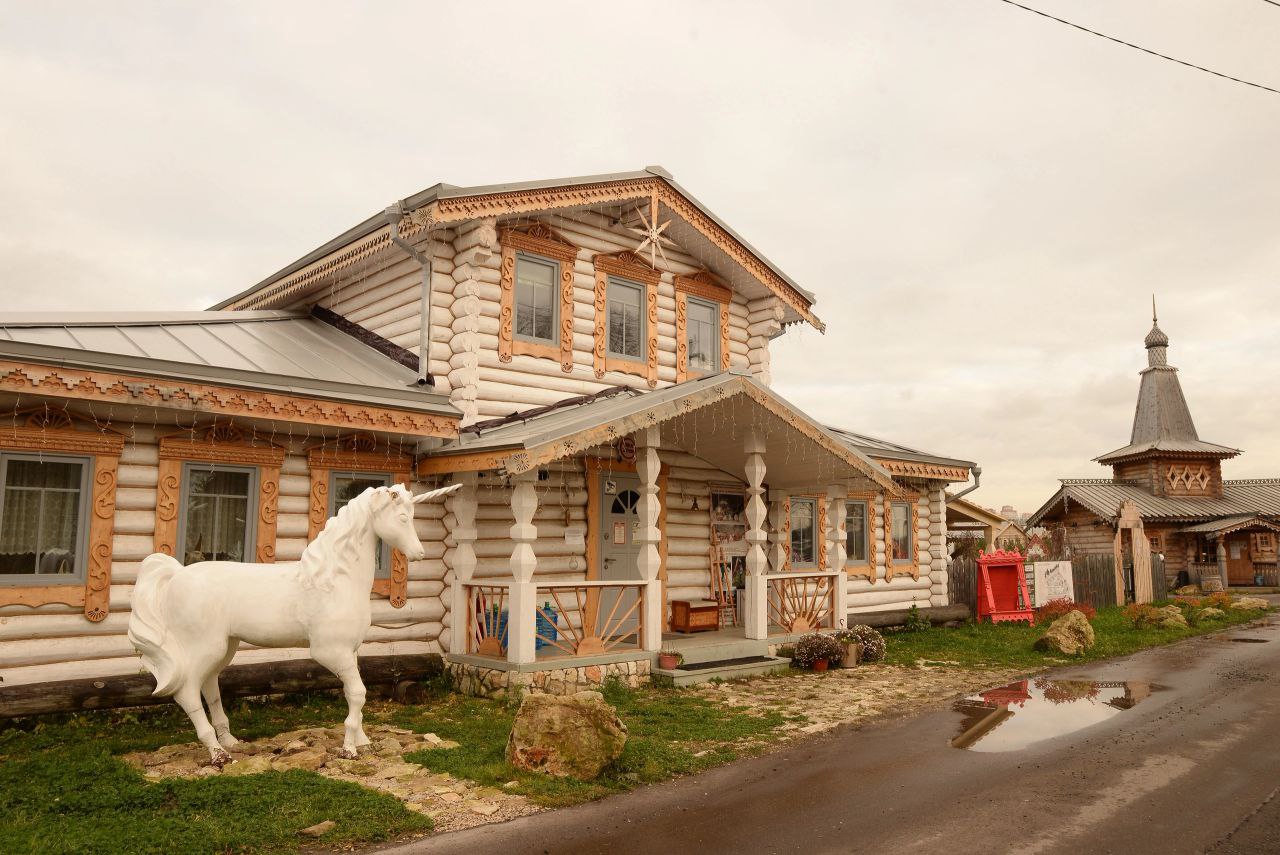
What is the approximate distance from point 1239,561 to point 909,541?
77.5 feet

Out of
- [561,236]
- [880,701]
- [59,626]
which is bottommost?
[880,701]

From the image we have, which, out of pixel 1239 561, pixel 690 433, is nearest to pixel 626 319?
pixel 690 433

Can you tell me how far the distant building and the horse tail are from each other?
107 ft

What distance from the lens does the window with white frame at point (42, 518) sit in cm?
875

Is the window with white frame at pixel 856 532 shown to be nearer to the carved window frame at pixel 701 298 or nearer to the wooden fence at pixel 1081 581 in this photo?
the wooden fence at pixel 1081 581

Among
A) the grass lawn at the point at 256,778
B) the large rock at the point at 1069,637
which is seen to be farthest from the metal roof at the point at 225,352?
the large rock at the point at 1069,637

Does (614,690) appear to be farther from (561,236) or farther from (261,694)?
(561,236)

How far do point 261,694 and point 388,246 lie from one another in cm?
617

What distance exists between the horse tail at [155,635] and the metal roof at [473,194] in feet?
19.3

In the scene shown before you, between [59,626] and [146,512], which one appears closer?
[59,626]

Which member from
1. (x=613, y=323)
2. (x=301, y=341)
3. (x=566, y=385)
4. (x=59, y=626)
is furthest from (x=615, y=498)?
(x=59, y=626)

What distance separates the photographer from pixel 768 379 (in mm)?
15922

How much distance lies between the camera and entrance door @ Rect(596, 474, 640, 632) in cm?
1334

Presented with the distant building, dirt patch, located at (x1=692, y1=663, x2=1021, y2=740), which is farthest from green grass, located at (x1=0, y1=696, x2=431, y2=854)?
the distant building
